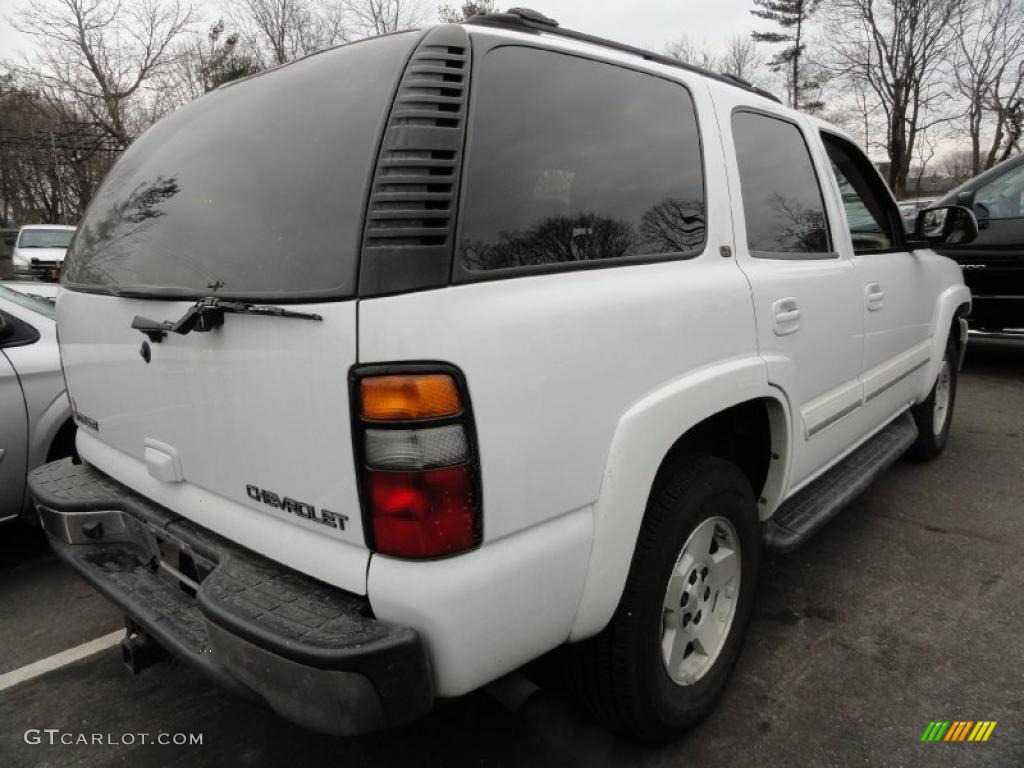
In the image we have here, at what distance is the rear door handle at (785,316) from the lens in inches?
88.6

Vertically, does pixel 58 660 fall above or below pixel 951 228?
below

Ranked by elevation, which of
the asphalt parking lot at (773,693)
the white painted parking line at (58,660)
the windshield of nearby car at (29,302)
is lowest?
the asphalt parking lot at (773,693)

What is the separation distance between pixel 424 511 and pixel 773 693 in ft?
5.27

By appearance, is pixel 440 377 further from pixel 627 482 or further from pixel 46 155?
pixel 46 155

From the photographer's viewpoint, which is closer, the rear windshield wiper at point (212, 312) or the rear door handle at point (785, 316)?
the rear windshield wiper at point (212, 312)

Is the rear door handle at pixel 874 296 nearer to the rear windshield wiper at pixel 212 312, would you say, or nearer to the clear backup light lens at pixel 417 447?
the clear backup light lens at pixel 417 447

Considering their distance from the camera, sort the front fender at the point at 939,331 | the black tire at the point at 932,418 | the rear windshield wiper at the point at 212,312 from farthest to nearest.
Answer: the black tire at the point at 932,418, the front fender at the point at 939,331, the rear windshield wiper at the point at 212,312

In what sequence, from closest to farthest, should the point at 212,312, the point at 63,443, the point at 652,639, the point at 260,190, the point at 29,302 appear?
the point at 212,312
the point at 260,190
the point at 652,639
the point at 63,443
the point at 29,302

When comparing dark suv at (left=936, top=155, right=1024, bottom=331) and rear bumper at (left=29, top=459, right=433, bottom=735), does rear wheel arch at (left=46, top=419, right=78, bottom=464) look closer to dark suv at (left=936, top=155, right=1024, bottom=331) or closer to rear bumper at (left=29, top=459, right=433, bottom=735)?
rear bumper at (left=29, top=459, right=433, bottom=735)

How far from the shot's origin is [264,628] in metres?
1.43

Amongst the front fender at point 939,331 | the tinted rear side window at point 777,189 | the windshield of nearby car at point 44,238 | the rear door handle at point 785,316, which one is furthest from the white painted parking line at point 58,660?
the windshield of nearby car at point 44,238

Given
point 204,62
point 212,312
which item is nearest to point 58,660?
point 212,312

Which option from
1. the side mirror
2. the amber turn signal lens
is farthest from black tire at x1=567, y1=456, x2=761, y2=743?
the side mirror

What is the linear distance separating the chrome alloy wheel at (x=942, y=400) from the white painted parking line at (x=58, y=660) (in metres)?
4.63
